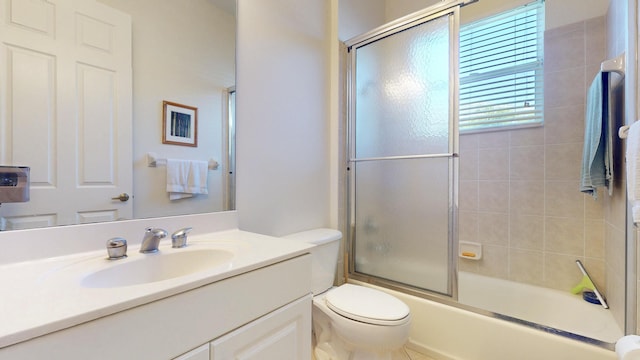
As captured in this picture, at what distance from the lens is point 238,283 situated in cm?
72

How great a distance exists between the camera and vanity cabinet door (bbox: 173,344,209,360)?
24.1 inches

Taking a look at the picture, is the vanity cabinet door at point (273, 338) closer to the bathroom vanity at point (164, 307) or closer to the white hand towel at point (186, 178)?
the bathroom vanity at point (164, 307)

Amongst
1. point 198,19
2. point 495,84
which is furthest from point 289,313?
point 495,84

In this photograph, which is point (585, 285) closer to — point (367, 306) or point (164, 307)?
point (367, 306)

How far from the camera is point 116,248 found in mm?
821

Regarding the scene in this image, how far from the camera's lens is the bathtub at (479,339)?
117 centimetres

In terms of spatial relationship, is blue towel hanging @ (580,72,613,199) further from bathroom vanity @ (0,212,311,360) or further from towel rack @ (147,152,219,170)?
towel rack @ (147,152,219,170)

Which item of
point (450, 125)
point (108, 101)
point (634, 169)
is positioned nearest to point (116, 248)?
point (108, 101)

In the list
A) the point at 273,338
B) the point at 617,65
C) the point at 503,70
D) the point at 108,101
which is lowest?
the point at 273,338

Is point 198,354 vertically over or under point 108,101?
under

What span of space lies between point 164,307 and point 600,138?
6.55ft

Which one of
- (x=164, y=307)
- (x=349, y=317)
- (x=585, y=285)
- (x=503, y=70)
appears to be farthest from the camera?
(x=503, y=70)

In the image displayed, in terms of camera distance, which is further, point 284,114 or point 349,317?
point 284,114

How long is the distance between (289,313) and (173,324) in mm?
376
